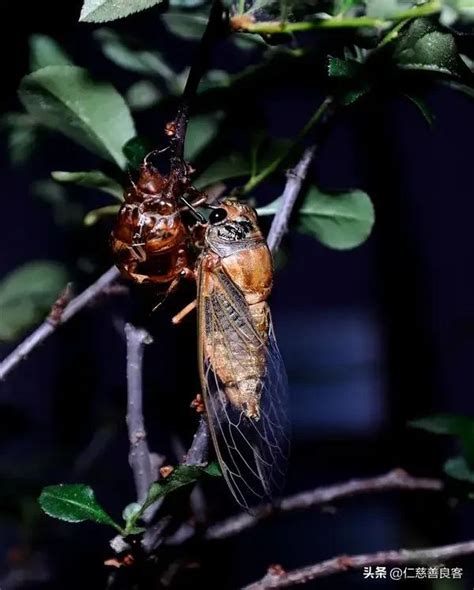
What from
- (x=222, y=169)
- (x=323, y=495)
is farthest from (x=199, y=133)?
(x=323, y=495)

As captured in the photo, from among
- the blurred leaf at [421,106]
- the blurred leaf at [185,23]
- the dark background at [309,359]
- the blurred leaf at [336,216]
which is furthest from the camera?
the dark background at [309,359]

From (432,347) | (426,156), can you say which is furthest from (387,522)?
(426,156)

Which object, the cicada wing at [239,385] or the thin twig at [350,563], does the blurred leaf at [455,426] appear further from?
the cicada wing at [239,385]

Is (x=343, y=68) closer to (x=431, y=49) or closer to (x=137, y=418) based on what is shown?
(x=431, y=49)

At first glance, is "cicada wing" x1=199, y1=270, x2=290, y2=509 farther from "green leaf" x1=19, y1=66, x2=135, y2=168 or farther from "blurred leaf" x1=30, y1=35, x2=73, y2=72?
"blurred leaf" x1=30, y1=35, x2=73, y2=72

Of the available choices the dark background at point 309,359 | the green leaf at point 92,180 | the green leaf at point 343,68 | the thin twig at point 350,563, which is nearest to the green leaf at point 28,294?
the dark background at point 309,359

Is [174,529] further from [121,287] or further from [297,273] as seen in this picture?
[297,273]
